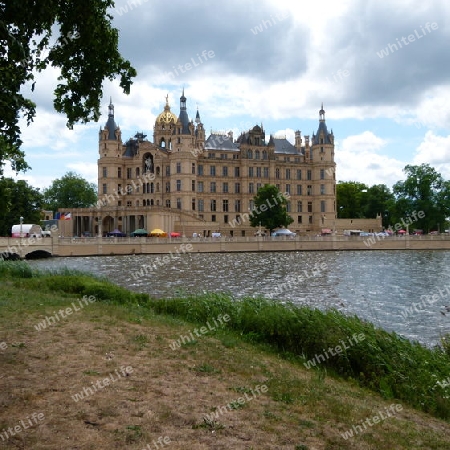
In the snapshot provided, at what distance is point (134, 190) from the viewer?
85.0 metres

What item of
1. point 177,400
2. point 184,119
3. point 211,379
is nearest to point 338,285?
point 211,379

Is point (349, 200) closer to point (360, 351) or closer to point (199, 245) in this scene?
point (199, 245)

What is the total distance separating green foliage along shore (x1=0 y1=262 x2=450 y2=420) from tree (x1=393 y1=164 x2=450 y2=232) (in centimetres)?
7004

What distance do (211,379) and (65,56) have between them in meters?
6.13

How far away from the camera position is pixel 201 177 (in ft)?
279

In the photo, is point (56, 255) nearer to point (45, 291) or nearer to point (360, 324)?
point (45, 291)

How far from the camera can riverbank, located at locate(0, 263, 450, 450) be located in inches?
235

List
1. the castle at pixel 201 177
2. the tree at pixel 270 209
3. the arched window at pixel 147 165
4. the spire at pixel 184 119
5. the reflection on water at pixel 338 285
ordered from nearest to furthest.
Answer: the reflection on water at pixel 338 285
the tree at pixel 270 209
the castle at pixel 201 177
the spire at pixel 184 119
the arched window at pixel 147 165

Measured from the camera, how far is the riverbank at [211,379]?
596cm

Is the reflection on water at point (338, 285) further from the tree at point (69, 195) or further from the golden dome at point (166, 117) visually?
the tree at point (69, 195)

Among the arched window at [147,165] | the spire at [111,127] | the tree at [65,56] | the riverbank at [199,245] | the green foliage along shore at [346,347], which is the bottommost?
the green foliage along shore at [346,347]

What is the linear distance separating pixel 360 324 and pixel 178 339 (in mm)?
4265

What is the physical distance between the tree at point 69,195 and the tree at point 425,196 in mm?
65271

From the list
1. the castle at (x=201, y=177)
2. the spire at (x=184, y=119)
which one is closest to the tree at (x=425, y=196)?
the castle at (x=201, y=177)
